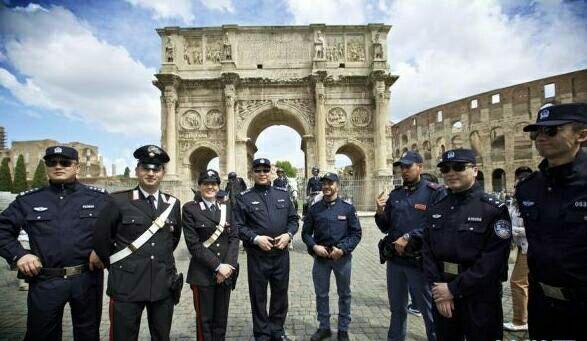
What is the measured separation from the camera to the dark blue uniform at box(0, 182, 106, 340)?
10.4 feet

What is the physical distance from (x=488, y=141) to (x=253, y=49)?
28996 mm

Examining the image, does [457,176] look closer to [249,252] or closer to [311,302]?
[249,252]

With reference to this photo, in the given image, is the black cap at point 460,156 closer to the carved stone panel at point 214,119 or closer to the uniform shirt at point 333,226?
the uniform shirt at point 333,226

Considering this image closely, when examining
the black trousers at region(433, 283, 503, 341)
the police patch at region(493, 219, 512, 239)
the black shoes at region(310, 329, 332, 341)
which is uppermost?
the police patch at region(493, 219, 512, 239)

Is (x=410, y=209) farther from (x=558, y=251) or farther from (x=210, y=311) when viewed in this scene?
(x=210, y=311)

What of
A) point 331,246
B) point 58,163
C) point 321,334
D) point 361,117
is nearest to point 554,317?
point 331,246

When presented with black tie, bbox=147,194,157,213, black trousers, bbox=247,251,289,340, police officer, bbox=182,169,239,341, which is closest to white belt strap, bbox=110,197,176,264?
black tie, bbox=147,194,157,213

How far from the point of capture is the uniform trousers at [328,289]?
430 cm

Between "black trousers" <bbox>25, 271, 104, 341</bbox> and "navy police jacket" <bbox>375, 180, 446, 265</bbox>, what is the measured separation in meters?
3.45

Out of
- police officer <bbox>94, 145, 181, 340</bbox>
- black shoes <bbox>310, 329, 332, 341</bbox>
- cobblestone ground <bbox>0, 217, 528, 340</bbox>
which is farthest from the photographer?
cobblestone ground <bbox>0, 217, 528, 340</bbox>

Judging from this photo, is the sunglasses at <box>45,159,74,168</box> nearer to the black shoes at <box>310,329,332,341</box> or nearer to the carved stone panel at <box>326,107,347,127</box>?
the black shoes at <box>310,329,332,341</box>

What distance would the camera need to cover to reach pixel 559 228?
7.65ft

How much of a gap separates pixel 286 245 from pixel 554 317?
110 inches

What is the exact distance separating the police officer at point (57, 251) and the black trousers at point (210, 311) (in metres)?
1.04
